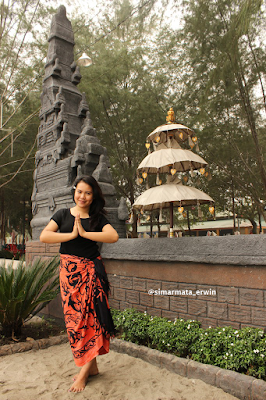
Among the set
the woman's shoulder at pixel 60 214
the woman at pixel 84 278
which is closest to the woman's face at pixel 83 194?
the woman at pixel 84 278

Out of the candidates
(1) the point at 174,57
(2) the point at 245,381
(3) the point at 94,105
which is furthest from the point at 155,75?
(2) the point at 245,381

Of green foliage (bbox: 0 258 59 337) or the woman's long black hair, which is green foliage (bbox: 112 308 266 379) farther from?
the woman's long black hair

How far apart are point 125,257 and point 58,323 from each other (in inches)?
76.1

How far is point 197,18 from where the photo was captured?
30.1 ft

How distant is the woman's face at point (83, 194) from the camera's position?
2990 mm

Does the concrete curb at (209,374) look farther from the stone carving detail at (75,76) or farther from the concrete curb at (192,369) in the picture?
the stone carving detail at (75,76)

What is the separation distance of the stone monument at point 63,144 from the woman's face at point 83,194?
2.08m

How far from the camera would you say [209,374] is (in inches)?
114

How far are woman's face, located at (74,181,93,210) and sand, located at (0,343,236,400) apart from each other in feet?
5.67

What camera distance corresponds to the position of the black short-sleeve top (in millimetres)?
2949

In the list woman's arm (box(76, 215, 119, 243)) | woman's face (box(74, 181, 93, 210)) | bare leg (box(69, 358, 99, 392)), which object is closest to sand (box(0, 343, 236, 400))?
bare leg (box(69, 358, 99, 392))

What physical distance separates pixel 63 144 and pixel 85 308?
143 inches

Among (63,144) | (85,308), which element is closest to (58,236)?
(85,308)

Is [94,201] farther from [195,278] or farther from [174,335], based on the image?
[174,335]
